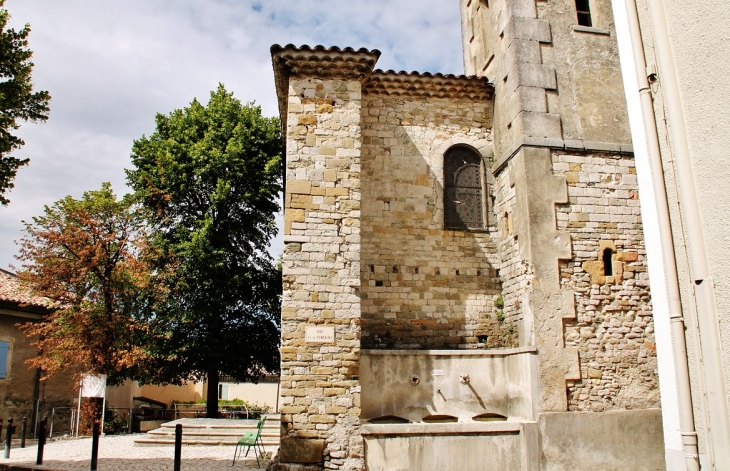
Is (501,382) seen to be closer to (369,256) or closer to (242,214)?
(369,256)

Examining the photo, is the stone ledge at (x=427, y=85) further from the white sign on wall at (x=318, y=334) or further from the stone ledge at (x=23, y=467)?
the stone ledge at (x=23, y=467)

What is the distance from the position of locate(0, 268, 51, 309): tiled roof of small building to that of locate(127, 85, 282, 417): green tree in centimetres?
394

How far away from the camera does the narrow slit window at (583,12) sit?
1123cm

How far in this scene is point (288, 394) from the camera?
8.45m

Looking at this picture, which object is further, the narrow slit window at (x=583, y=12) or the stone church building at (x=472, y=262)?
the narrow slit window at (x=583, y=12)

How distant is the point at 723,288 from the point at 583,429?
5419mm

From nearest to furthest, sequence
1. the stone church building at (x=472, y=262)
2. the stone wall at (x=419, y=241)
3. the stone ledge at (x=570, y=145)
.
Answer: the stone church building at (x=472, y=262) → the stone ledge at (x=570, y=145) → the stone wall at (x=419, y=241)

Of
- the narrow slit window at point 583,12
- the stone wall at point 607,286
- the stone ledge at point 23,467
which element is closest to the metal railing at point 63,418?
the stone ledge at point 23,467

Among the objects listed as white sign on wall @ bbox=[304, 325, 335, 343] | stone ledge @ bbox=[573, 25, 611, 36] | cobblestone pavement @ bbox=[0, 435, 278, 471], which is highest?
stone ledge @ bbox=[573, 25, 611, 36]

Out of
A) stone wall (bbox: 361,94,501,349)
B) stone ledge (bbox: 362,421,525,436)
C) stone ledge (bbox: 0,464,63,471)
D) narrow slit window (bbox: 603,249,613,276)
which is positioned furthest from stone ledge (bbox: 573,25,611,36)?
stone ledge (bbox: 0,464,63,471)

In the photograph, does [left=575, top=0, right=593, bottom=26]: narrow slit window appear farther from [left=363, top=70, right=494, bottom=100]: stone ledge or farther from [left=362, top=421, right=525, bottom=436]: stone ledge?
[left=362, top=421, right=525, bottom=436]: stone ledge

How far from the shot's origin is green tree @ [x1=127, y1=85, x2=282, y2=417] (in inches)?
607

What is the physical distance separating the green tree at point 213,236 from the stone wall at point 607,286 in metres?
9.25

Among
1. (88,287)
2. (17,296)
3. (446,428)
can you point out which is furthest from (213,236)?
(446,428)
